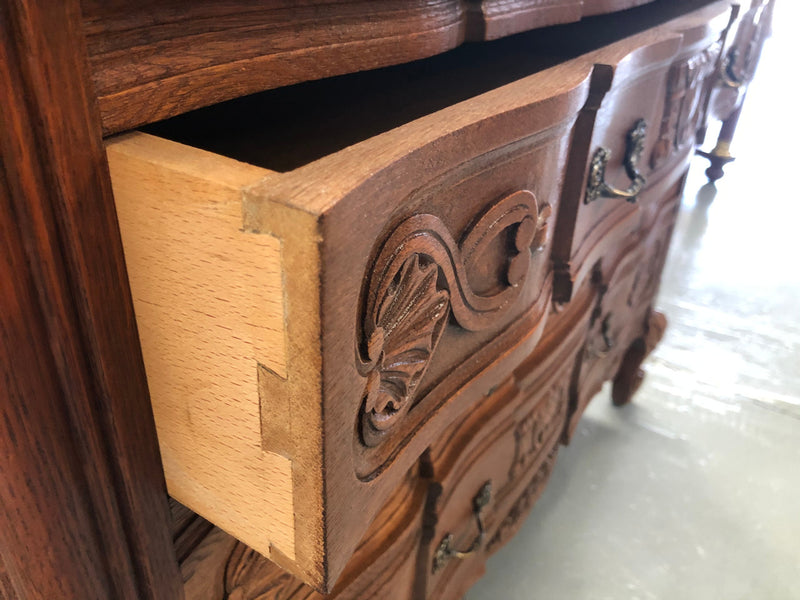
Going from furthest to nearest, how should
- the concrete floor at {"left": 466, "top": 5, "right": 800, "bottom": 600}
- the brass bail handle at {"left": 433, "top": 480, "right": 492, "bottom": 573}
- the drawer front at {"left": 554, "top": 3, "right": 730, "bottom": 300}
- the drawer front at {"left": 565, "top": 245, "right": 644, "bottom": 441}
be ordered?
the concrete floor at {"left": 466, "top": 5, "right": 800, "bottom": 600} < the drawer front at {"left": 565, "top": 245, "right": 644, "bottom": 441} < the brass bail handle at {"left": 433, "top": 480, "right": 492, "bottom": 573} < the drawer front at {"left": 554, "top": 3, "right": 730, "bottom": 300}

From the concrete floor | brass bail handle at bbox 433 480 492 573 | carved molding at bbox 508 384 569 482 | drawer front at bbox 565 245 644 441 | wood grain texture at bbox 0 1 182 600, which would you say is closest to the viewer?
wood grain texture at bbox 0 1 182 600

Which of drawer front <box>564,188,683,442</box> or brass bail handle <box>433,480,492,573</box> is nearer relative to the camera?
brass bail handle <box>433,480,492,573</box>

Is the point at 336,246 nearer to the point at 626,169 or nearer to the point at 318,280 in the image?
the point at 318,280

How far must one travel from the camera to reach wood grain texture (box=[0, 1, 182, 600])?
0.76 ft

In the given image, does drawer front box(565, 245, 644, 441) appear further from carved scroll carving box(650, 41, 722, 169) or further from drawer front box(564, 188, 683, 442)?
carved scroll carving box(650, 41, 722, 169)

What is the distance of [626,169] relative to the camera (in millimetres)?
603

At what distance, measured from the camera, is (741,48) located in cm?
120

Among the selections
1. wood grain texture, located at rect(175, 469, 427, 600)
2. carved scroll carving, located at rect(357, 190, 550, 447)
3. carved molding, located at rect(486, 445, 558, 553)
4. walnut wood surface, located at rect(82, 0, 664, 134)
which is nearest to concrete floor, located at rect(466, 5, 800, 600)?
carved molding, located at rect(486, 445, 558, 553)

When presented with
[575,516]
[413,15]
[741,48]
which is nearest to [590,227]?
[413,15]

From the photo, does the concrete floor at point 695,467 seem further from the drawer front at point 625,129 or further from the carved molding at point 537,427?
the drawer front at point 625,129

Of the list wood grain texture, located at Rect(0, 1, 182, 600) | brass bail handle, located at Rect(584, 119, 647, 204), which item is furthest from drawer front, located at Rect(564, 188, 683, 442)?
wood grain texture, located at Rect(0, 1, 182, 600)

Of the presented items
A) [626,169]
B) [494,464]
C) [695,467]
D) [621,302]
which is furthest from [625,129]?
[695,467]

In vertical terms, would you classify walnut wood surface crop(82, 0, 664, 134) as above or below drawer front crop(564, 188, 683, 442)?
above

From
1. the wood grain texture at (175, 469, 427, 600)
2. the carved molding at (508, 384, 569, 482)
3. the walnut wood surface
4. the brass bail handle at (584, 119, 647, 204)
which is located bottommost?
the carved molding at (508, 384, 569, 482)
